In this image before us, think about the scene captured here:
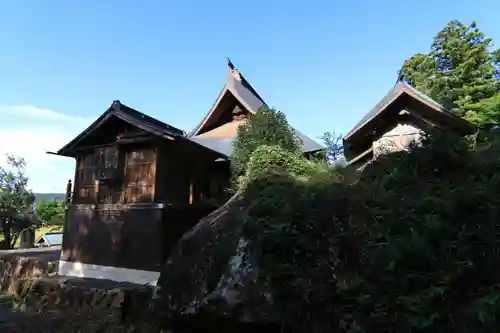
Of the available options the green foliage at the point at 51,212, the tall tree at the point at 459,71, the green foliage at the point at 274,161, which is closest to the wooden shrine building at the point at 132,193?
the green foliage at the point at 274,161

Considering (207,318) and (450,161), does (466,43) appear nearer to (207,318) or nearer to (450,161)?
(450,161)

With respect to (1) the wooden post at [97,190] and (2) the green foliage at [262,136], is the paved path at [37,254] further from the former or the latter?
(2) the green foliage at [262,136]

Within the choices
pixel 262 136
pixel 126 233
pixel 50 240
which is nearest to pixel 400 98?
pixel 262 136

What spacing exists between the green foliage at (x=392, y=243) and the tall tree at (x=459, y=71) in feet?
55.7

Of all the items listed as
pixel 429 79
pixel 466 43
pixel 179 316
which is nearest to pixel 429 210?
pixel 179 316

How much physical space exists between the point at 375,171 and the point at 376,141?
26.7 ft

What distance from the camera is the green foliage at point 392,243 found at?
95.7 inches

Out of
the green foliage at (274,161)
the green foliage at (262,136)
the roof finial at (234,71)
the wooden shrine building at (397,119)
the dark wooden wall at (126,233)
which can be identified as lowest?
the dark wooden wall at (126,233)

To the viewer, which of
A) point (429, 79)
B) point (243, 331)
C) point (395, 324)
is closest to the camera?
point (395, 324)

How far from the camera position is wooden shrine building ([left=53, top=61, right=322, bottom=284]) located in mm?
10172

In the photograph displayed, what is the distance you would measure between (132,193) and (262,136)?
4.16m

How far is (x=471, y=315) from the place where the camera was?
228 cm

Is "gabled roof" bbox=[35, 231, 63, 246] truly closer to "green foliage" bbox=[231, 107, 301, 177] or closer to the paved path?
the paved path

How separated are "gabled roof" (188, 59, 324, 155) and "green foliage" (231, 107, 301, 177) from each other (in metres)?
2.50
